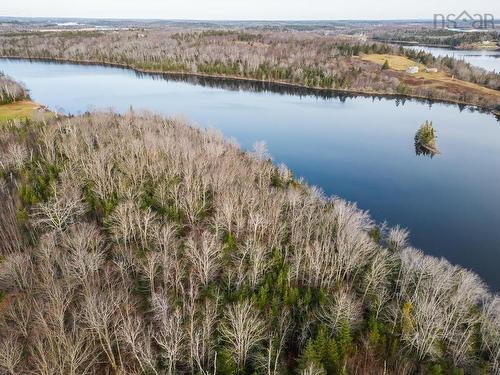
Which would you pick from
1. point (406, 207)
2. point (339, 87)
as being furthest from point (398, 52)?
point (406, 207)

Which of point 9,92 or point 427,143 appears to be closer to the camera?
point 427,143

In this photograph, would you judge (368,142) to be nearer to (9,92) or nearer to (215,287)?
(215,287)

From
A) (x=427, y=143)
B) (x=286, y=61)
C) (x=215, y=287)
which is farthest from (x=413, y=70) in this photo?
(x=215, y=287)

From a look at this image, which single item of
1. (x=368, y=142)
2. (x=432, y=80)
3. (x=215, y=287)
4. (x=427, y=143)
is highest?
(x=432, y=80)

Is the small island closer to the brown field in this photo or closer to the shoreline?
the shoreline

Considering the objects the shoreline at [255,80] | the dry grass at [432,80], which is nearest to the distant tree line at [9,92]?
the shoreline at [255,80]

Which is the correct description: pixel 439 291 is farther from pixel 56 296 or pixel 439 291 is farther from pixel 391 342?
pixel 56 296
